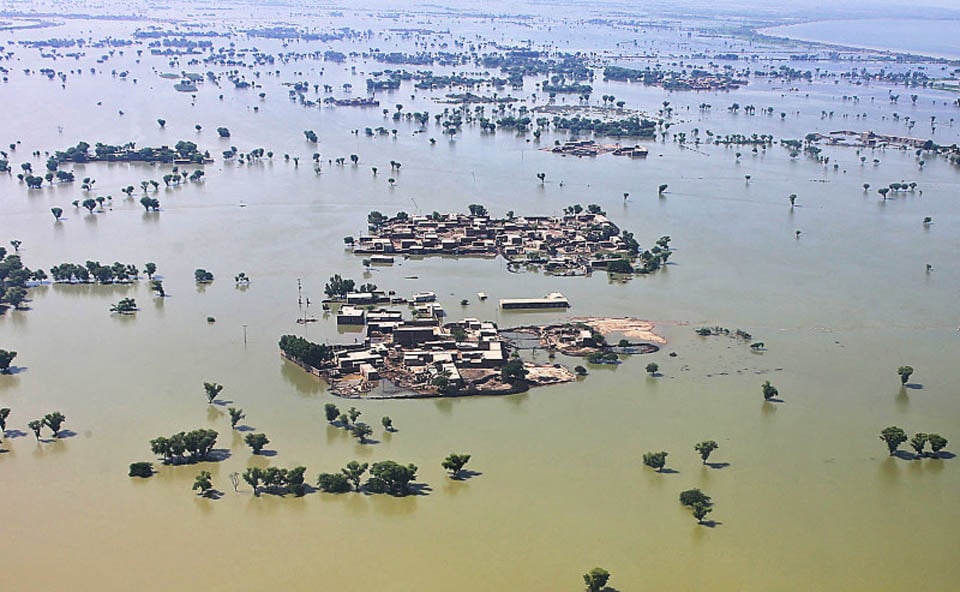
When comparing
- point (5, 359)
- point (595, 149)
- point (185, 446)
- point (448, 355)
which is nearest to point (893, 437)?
point (448, 355)

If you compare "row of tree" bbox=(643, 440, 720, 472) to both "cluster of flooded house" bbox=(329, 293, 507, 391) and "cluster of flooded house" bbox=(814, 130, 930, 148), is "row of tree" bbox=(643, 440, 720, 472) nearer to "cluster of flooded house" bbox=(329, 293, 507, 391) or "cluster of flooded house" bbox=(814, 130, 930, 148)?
"cluster of flooded house" bbox=(329, 293, 507, 391)

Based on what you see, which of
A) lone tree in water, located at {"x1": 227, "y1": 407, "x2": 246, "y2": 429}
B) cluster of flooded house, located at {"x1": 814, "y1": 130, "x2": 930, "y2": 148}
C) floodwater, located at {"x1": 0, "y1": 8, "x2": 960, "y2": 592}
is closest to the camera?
floodwater, located at {"x1": 0, "y1": 8, "x2": 960, "y2": 592}

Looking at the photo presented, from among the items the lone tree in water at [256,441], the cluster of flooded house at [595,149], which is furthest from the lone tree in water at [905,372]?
the cluster of flooded house at [595,149]

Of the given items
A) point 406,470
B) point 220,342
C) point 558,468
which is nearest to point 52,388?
point 220,342

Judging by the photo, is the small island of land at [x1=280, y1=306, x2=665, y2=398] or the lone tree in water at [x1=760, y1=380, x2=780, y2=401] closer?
the lone tree in water at [x1=760, y1=380, x2=780, y2=401]

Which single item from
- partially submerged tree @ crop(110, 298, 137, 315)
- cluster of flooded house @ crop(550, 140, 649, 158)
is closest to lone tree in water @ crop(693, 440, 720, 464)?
partially submerged tree @ crop(110, 298, 137, 315)

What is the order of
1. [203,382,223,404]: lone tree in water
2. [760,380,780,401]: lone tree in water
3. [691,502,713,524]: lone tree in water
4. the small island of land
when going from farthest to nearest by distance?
the small island of land → [760,380,780,401]: lone tree in water → [203,382,223,404]: lone tree in water → [691,502,713,524]: lone tree in water

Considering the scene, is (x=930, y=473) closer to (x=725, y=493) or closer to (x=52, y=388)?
(x=725, y=493)
